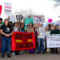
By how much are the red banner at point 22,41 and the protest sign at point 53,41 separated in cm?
90

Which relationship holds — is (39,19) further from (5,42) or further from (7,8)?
(5,42)

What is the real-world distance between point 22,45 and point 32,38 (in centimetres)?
76

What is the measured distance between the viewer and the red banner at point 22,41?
7.87m

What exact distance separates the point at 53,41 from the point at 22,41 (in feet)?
6.16

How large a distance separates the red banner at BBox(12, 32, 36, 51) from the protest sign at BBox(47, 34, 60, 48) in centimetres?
90

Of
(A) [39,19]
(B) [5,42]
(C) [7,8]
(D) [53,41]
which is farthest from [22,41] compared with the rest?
(C) [7,8]

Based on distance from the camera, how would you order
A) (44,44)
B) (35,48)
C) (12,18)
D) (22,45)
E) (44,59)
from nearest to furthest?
(44,59) < (22,45) < (35,48) < (44,44) < (12,18)

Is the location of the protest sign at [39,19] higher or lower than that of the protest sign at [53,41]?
higher

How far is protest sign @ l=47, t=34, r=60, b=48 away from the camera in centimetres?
865

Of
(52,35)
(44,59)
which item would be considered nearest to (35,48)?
(52,35)

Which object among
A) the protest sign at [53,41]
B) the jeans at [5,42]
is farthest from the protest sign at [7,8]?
the protest sign at [53,41]

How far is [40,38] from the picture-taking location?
8.55m

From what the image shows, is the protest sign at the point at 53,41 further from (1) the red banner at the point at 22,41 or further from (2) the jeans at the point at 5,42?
(2) the jeans at the point at 5,42

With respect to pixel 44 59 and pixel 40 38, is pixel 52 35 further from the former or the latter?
pixel 44 59
